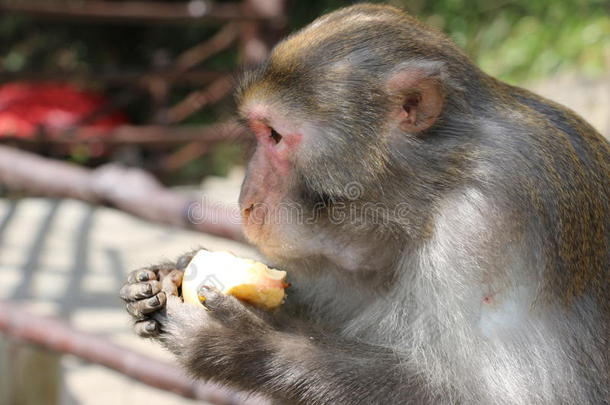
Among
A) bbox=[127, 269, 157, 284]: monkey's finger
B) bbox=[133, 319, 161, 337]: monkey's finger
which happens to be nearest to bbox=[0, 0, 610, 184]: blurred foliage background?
bbox=[127, 269, 157, 284]: monkey's finger

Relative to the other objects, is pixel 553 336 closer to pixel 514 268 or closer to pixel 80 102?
pixel 514 268

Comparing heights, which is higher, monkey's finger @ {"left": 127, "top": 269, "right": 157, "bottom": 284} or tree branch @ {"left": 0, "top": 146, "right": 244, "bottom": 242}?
monkey's finger @ {"left": 127, "top": 269, "right": 157, "bottom": 284}

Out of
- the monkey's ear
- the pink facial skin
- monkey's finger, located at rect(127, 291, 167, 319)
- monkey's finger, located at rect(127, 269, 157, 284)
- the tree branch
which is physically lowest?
the tree branch

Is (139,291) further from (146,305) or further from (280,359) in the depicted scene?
(280,359)

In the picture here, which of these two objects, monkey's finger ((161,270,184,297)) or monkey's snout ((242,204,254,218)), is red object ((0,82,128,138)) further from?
monkey's snout ((242,204,254,218))

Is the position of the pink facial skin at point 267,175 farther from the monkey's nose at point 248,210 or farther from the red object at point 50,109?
the red object at point 50,109

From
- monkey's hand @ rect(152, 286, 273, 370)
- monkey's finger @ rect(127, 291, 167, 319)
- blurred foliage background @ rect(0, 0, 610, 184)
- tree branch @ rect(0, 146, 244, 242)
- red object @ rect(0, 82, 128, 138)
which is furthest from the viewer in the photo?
red object @ rect(0, 82, 128, 138)

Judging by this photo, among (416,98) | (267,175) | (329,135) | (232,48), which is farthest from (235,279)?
(232,48)
